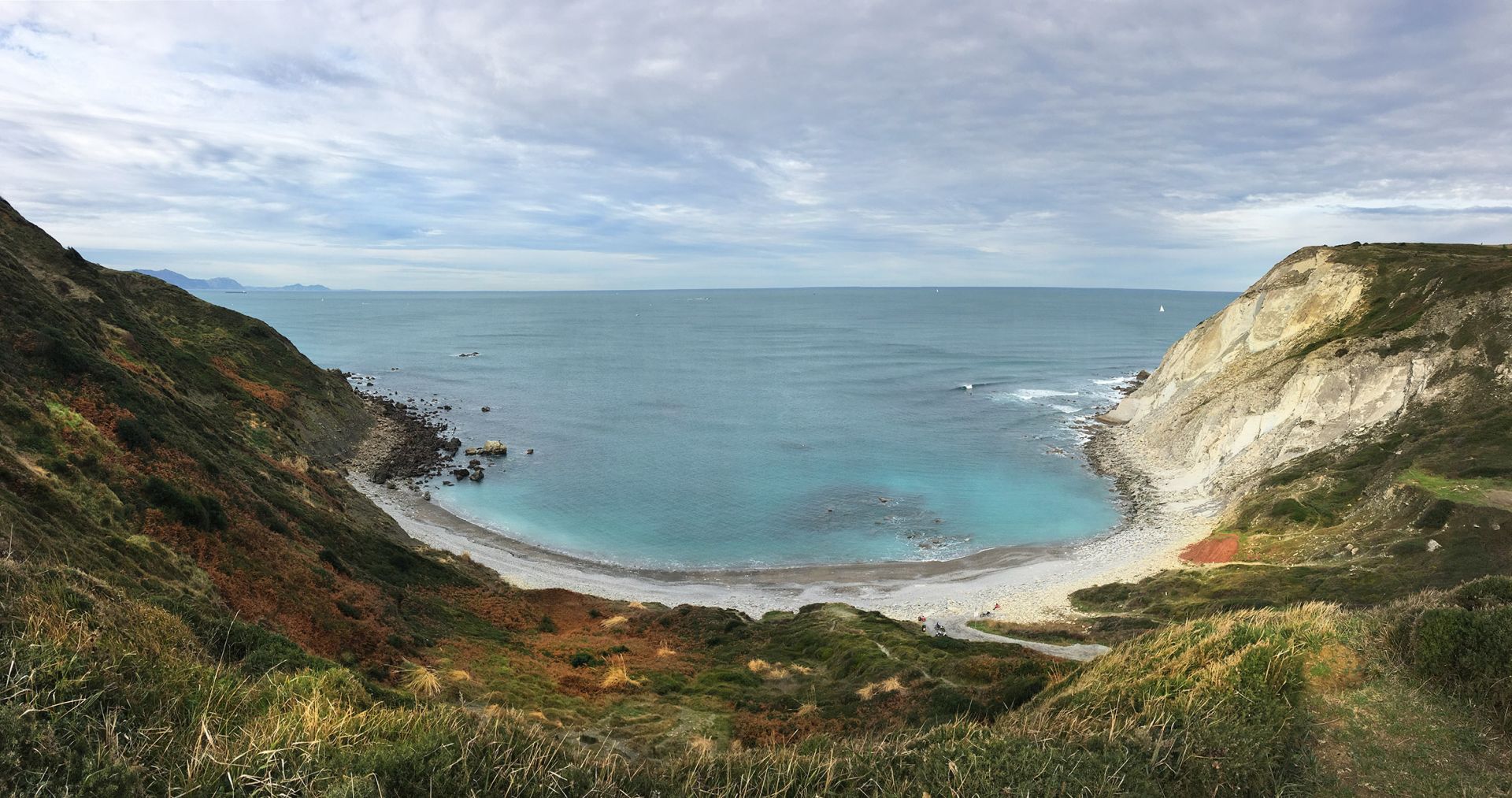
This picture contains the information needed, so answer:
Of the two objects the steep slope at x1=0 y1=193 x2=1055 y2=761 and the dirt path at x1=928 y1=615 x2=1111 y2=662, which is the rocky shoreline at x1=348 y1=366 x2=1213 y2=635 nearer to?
the dirt path at x1=928 y1=615 x2=1111 y2=662

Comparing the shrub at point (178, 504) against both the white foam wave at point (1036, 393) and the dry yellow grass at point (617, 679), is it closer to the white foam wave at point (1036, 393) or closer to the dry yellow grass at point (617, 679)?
the dry yellow grass at point (617, 679)

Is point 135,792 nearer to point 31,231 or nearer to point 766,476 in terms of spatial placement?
point 766,476

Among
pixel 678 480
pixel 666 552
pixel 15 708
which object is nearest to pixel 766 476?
pixel 678 480

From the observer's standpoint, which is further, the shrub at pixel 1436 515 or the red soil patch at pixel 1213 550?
the red soil patch at pixel 1213 550

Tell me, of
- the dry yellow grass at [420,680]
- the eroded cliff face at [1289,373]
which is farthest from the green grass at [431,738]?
the eroded cliff face at [1289,373]

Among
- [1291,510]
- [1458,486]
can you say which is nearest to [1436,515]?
[1458,486]

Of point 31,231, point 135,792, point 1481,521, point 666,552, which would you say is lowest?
point 666,552
